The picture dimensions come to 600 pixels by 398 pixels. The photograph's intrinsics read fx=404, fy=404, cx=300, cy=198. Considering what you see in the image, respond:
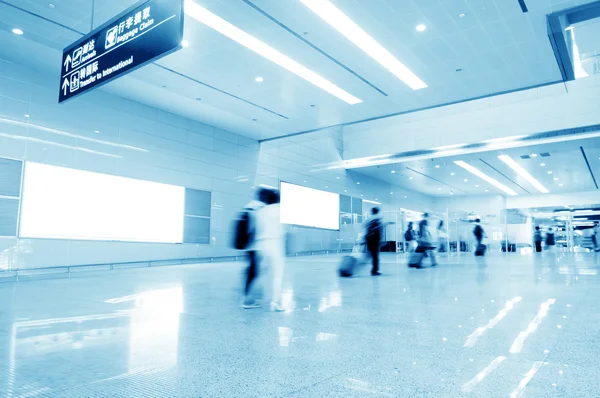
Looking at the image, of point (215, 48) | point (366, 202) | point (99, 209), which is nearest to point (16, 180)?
point (99, 209)

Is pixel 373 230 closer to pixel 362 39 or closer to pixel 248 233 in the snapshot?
pixel 362 39

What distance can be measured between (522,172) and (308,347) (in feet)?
82.9

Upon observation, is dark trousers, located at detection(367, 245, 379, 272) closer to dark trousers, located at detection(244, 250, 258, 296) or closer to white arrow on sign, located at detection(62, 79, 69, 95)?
dark trousers, located at detection(244, 250, 258, 296)

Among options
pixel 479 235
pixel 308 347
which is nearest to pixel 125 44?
pixel 308 347

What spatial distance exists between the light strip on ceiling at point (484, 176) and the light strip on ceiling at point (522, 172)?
72.5 inches

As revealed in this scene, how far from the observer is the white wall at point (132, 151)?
11.1 m

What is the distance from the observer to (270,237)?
5.27 metres

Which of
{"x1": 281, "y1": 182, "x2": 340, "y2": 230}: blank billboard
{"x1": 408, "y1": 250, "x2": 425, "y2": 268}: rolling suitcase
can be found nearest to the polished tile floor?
{"x1": 408, "y1": 250, "x2": 425, "y2": 268}: rolling suitcase

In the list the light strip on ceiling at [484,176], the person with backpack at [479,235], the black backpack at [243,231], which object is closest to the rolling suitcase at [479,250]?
the person with backpack at [479,235]

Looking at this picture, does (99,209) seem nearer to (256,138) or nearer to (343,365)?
Answer: (256,138)

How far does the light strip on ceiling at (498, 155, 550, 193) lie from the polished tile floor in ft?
52.7

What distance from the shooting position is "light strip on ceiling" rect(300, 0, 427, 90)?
27.7 feet

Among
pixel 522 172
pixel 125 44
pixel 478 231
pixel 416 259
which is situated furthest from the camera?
pixel 522 172

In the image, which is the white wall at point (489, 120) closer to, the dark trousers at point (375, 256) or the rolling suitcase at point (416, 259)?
the rolling suitcase at point (416, 259)
